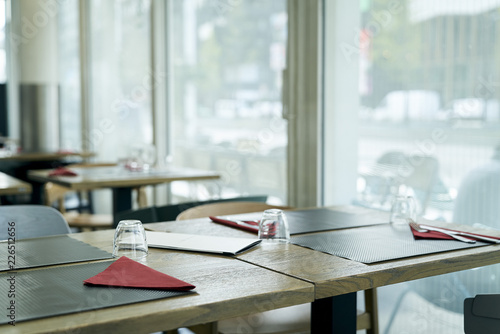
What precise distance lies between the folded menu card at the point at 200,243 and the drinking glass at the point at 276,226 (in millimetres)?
56

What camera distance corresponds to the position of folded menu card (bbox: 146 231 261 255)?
159 centimetres

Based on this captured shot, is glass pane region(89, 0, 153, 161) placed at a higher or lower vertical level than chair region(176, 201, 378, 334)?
higher

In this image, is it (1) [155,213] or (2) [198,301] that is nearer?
(2) [198,301]

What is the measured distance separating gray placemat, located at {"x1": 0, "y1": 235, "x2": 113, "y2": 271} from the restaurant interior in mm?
99

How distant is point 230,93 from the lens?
4.34 m

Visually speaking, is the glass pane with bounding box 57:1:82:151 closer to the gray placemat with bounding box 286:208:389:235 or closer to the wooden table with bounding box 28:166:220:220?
the wooden table with bounding box 28:166:220:220

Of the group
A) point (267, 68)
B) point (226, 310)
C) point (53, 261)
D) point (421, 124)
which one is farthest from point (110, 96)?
point (226, 310)

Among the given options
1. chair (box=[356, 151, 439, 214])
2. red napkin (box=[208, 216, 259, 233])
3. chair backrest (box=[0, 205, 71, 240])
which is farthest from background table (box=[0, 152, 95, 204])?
red napkin (box=[208, 216, 259, 233])

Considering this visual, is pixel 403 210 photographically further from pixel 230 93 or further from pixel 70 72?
pixel 70 72

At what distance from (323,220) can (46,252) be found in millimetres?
942

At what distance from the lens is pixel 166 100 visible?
531 cm

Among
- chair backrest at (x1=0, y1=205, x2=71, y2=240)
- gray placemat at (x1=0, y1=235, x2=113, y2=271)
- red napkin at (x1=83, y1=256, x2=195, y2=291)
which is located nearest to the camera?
red napkin at (x1=83, y1=256, x2=195, y2=291)

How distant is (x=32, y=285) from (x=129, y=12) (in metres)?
4.94

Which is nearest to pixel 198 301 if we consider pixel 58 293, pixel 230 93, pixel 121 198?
pixel 58 293
